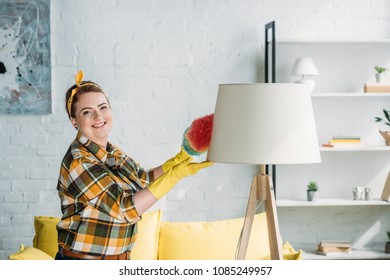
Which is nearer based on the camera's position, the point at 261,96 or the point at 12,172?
the point at 261,96

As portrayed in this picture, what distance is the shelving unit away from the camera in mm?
4809

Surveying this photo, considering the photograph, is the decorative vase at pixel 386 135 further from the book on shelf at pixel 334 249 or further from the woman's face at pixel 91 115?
the woman's face at pixel 91 115

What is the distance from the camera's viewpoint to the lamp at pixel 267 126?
8.08 feet

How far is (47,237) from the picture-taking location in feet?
11.2

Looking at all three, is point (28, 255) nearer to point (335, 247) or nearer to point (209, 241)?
point (209, 241)

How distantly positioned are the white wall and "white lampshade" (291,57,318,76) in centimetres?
26

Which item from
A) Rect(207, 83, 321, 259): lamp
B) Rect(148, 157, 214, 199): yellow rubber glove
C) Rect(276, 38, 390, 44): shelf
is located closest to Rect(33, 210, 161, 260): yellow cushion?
Rect(148, 157, 214, 199): yellow rubber glove

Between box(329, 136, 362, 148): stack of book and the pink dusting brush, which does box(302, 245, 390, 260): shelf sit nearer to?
box(329, 136, 362, 148): stack of book

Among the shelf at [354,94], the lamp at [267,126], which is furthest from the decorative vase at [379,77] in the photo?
the lamp at [267,126]

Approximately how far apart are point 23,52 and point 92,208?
1.98 metres

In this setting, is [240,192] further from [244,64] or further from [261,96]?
[261,96]
